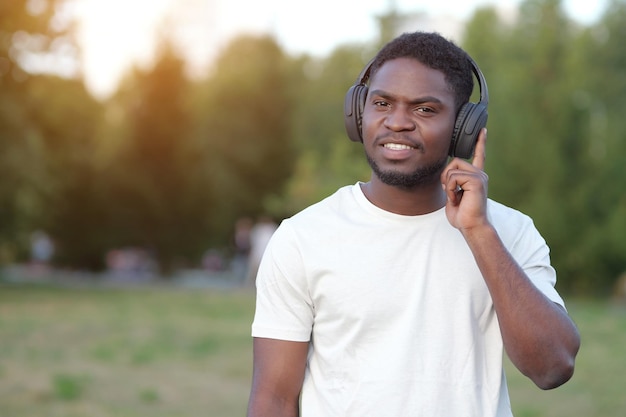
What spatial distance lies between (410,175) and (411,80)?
0.28m

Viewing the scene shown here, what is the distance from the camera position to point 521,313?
3.10 metres

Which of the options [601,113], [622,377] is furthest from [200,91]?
[622,377]

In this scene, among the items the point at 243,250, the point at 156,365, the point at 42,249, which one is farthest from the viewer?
the point at 42,249

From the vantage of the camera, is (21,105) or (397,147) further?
(21,105)

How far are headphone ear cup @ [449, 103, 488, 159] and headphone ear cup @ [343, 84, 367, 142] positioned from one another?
1.15 feet

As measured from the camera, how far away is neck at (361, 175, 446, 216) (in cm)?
336

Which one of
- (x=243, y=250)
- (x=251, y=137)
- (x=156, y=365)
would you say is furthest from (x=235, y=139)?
(x=156, y=365)

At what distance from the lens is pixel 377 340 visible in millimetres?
3252

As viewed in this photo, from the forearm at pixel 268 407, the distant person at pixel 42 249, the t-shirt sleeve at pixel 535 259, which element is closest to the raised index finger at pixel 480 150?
the t-shirt sleeve at pixel 535 259

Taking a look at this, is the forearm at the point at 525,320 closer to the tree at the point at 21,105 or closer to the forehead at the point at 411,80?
the forehead at the point at 411,80

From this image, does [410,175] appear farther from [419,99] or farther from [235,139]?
[235,139]

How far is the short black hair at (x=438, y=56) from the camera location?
3.40 m

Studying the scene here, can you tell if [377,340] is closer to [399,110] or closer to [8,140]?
[399,110]

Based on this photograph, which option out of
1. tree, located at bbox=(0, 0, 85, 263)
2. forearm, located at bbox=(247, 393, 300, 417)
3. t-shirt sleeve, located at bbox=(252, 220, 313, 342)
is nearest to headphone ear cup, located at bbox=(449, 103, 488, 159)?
t-shirt sleeve, located at bbox=(252, 220, 313, 342)
